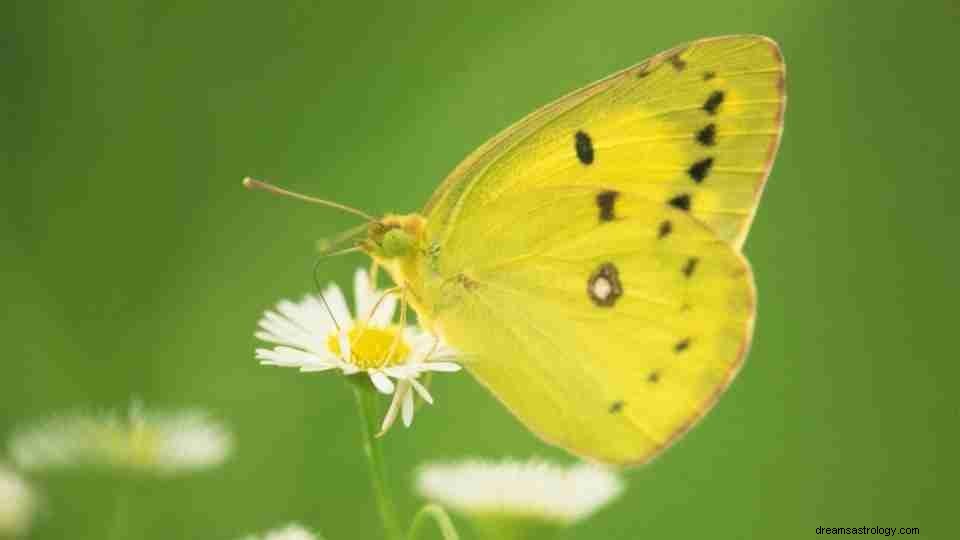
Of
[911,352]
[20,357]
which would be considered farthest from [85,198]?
[911,352]

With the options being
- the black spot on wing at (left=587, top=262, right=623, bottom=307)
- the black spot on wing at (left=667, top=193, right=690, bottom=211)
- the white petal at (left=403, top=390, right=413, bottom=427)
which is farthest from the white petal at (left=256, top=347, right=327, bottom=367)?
the black spot on wing at (left=667, top=193, right=690, bottom=211)

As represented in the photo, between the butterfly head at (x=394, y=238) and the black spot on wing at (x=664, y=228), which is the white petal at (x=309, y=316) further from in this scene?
the black spot on wing at (x=664, y=228)

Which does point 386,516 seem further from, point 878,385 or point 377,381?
point 878,385

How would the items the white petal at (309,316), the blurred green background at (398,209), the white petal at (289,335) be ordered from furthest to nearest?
1. the blurred green background at (398,209)
2. the white petal at (309,316)
3. the white petal at (289,335)

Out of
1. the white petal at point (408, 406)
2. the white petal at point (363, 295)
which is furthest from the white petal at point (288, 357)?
the white petal at point (363, 295)

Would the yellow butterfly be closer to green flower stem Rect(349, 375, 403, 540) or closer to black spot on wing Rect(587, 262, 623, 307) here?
black spot on wing Rect(587, 262, 623, 307)

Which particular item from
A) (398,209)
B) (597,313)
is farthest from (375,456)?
(398,209)

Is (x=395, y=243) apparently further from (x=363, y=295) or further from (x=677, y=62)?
(x=677, y=62)
